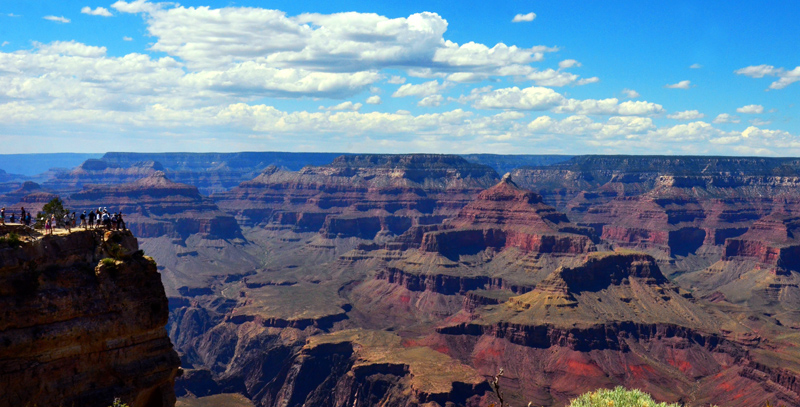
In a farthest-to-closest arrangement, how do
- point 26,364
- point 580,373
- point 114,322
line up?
point 580,373 → point 114,322 → point 26,364

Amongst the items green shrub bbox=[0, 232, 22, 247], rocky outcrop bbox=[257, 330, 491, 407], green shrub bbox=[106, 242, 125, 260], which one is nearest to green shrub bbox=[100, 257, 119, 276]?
green shrub bbox=[106, 242, 125, 260]

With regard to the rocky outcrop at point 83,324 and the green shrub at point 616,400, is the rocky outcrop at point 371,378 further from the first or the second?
the rocky outcrop at point 83,324

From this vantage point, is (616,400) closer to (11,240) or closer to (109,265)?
(109,265)

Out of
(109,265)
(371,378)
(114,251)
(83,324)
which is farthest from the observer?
(371,378)

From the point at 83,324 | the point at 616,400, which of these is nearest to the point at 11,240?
the point at 83,324

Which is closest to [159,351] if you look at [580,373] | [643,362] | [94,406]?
[94,406]

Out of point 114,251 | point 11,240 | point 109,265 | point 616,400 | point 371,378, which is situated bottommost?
point 371,378

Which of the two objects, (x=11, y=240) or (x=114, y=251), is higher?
(x=11, y=240)

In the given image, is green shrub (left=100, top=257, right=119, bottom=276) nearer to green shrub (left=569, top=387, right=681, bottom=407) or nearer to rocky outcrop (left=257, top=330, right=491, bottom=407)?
green shrub (left=569, top=387, right=681, bottom=407)

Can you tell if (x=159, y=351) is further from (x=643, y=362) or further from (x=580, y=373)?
(x=643, y=362)
